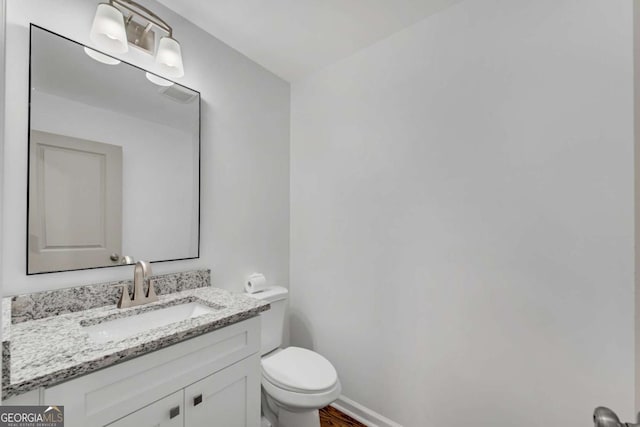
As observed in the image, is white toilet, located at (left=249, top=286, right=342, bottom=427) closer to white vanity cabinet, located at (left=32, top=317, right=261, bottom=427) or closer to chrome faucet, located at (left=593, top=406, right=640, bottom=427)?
white vanity cabinet, located at (left=32, top=317, right=261, bottom=427)

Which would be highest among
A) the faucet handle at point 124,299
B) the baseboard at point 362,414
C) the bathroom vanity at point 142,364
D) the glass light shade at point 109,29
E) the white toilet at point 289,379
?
the glass light shade at point 109,29

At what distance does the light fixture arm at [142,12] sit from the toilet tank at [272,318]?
1.50 meters

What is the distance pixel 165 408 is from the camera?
1.02m

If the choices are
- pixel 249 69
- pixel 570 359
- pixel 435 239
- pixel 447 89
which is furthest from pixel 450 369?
pixel 249 69

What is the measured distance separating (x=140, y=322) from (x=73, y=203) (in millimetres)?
582

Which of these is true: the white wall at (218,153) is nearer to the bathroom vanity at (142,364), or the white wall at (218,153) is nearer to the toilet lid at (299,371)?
the bathroom vanity at (142,364)

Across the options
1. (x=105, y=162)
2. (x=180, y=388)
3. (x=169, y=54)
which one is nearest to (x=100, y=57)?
(x=169, y=54)

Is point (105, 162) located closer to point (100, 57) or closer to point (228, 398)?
point (100, 57)

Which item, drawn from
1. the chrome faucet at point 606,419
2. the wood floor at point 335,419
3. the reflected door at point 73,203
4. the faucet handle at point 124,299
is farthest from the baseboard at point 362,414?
the reflected door at point 73,203

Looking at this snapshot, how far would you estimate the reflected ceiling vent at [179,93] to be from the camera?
1552 mm

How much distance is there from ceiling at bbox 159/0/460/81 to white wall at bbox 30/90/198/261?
656 mm

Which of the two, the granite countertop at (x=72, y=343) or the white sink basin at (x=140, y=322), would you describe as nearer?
the granite countertop at (x=72, y=343)

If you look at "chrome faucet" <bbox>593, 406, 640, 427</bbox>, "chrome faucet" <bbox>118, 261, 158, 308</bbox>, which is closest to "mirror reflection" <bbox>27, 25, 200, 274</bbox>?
"chrome faucet" <bbox>118, 261, 158, 308</bbox>

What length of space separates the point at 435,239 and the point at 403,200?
A: 0.28m
